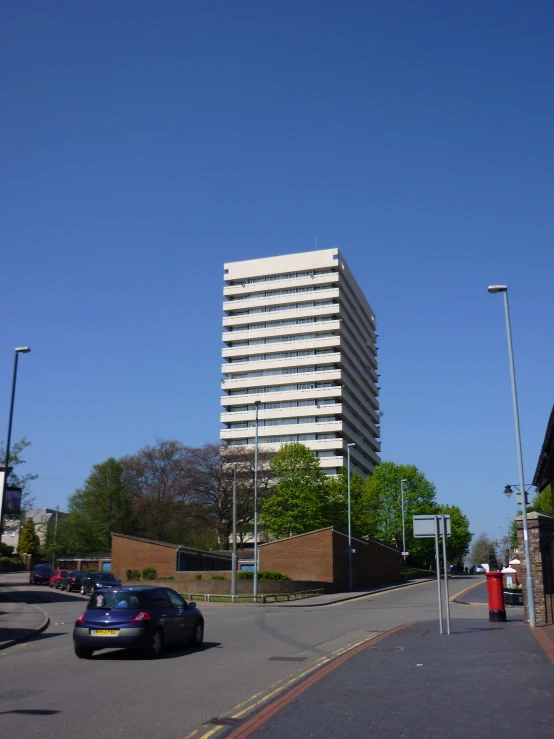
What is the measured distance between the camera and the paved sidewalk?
65.3ft

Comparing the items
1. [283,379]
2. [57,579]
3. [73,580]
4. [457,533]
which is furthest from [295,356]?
[73,580]

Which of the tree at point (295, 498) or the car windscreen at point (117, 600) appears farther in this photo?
the tree at point (295, 498)

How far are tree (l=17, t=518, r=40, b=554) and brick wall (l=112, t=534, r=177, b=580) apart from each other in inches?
2062

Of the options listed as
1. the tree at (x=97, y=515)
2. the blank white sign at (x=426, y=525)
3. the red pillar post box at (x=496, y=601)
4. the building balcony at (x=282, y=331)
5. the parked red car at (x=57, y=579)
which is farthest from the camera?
the building balcony at (x=282, y=331)

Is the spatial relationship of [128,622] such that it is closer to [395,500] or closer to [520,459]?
[520,459]

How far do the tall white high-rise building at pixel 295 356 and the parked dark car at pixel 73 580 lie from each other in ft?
193

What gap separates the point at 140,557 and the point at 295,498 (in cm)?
2007

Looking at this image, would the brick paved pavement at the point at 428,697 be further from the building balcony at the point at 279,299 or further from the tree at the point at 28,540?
the building balcony at the point at 279,299

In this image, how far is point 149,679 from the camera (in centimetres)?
1226

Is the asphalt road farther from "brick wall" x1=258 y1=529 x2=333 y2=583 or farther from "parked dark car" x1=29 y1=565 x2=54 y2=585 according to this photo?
"parked dark car" x1=29 y1=565 x2=54 y2=585

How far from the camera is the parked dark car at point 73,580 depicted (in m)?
48.8

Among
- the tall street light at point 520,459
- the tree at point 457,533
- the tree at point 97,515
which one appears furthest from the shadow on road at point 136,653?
the tree at point 457,533

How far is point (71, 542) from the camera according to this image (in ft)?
266

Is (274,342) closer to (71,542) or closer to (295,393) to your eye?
(295,393)
